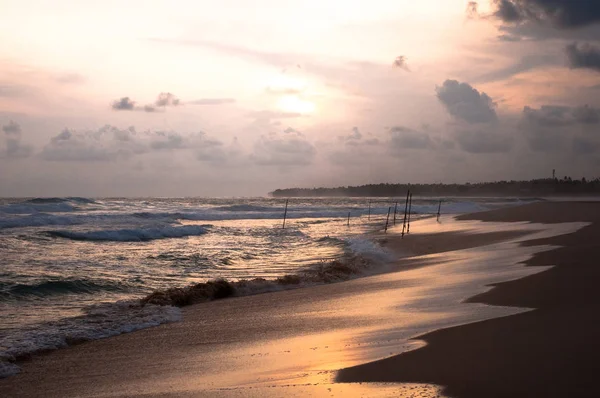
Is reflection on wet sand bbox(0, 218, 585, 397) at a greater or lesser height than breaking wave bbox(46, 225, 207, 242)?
greater

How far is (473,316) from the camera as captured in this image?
8609 mm

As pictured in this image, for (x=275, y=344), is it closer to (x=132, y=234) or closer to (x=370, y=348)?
(x=370, y=348)

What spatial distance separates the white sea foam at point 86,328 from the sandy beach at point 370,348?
33 centimetres

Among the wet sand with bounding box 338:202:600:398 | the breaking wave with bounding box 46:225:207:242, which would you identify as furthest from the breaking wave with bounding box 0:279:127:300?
the breaking wave with bounding box 46:225:207:242

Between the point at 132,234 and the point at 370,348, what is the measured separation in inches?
1232

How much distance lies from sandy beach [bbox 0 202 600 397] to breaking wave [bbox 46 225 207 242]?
22.0m

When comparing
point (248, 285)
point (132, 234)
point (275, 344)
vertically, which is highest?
point (275, 344)

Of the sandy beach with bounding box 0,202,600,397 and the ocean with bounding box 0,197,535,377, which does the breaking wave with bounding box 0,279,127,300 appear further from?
the sandy beach with bounding box 0,202,600,397

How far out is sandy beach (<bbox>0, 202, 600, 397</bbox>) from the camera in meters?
5.70

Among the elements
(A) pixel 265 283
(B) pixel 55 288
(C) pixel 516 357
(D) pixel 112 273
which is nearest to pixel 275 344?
(C) pixel 516 357

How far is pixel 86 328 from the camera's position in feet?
34.9

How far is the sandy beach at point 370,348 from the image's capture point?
5703 mm

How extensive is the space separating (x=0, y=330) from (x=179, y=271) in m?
8.85

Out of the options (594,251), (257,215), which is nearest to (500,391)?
(594,251)
